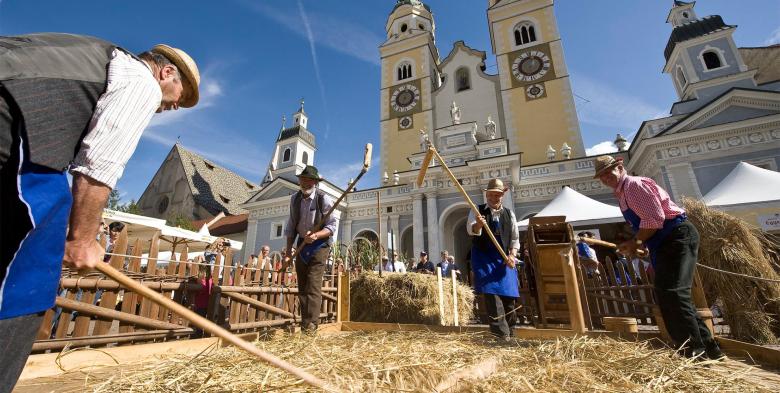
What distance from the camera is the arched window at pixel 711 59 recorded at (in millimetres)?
18641

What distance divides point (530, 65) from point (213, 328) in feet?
86.9

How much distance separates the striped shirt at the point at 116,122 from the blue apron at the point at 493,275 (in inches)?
136

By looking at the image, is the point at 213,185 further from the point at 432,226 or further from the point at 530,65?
the point at 530,65

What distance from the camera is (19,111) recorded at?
3.35ft

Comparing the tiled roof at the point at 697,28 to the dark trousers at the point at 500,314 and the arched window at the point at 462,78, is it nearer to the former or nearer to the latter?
the arched window at the point at 462,78

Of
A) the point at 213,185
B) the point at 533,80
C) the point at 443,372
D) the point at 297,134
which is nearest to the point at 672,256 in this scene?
the point at 443,372

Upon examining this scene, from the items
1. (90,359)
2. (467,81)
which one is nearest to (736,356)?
(90,359)

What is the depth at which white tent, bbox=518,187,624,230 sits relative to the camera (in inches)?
361

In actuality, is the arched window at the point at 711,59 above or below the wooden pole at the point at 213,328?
above

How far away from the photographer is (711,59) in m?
18.9

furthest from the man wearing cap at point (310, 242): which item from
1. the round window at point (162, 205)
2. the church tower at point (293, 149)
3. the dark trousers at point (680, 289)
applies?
the round window at point (162, 205)

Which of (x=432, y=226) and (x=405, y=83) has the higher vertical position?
(x=405, y=83)

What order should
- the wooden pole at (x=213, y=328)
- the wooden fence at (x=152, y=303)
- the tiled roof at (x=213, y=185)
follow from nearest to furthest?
the wooden pole at (x=213, y=328) < the wooden fence at (x=152, y=303) < the tiled roof at (x=213, y=185)

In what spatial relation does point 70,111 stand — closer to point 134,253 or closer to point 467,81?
point 134,253
